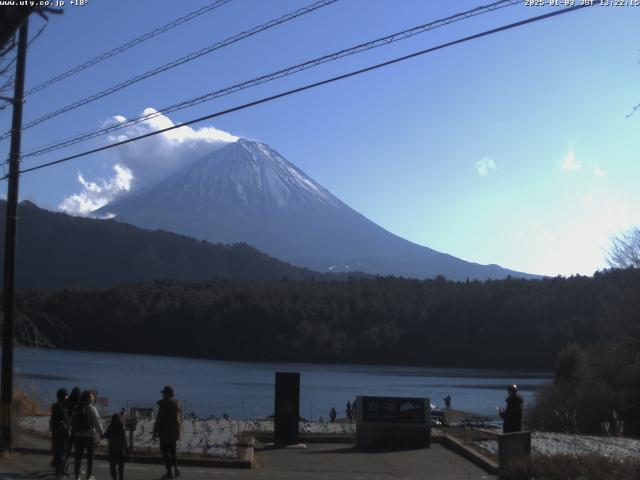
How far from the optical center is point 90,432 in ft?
37.4

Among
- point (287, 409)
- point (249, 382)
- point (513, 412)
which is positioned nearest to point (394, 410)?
point (287, 409)

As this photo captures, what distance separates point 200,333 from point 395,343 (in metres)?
24.8

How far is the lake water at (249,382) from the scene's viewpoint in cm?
5103

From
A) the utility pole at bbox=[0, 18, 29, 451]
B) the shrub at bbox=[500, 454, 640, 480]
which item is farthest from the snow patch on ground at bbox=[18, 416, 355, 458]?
the shrub at bbox=[500, 454, 640, 480]

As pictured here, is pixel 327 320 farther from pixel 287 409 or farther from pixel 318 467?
pixel 318 467

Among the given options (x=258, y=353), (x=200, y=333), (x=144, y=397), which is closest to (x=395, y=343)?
(x=258, y=353)

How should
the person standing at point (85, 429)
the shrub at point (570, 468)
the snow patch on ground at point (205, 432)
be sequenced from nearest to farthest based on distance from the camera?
the shrub at point (570, 468) → the person standing at point (85, 429) → the snow patch on ground at point (205, 432)

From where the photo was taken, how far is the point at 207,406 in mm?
48656

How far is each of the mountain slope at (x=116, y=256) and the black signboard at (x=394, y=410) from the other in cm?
15439

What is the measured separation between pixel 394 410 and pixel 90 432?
6.19 m

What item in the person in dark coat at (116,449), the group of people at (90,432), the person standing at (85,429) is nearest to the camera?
the person in dark coat at (116,449)

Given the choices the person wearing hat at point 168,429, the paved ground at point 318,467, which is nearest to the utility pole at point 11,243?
the paved ground at point 318,467

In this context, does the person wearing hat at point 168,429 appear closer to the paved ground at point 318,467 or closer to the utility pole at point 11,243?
the paved ground at point 318,467

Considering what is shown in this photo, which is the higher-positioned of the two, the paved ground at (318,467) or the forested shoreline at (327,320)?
the forested shoreline at (327,320)
